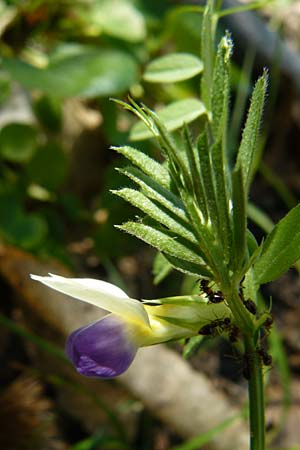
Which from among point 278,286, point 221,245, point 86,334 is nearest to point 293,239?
point 221,245

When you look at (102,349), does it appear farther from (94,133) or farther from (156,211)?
(94,133)

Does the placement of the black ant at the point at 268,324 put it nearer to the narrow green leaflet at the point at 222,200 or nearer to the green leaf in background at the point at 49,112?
the narrow green leaflet at the point at 222,200

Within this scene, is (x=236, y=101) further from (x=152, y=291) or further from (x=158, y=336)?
(x=158, y=336)

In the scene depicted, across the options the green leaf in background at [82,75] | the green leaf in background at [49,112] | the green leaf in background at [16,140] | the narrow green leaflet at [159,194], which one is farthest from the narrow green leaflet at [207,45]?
the green leaf in background at [49,112]

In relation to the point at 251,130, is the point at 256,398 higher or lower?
lower

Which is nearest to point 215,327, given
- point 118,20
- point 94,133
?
point 118,20

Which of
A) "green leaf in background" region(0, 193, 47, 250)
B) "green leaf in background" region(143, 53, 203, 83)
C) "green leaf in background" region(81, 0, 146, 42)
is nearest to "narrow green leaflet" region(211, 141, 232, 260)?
"green leaf in background" region(143, 53, 203, 83)
